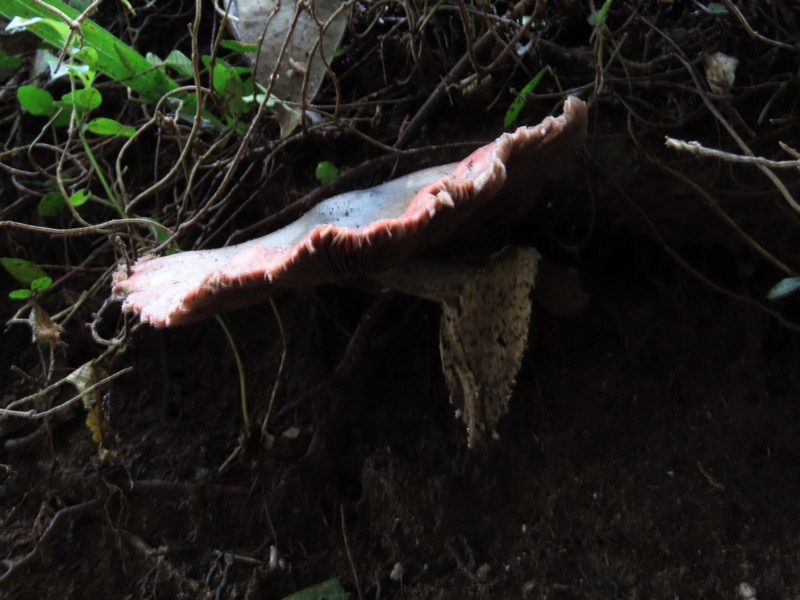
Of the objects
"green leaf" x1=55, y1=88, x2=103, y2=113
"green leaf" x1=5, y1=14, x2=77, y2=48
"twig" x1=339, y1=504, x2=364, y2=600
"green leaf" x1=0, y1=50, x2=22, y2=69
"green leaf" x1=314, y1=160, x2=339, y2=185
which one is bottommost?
"twig" x1=339, y1=504, x2=364, y2=600

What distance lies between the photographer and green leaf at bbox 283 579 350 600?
1.45m

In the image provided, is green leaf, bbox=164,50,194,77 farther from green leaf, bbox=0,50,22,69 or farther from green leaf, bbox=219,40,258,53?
green leaf, bbox=0,50,22,69

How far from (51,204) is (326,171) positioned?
0.92 meters

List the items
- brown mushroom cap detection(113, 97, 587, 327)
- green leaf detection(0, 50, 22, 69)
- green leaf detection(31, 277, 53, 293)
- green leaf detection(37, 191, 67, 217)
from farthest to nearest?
green leaf detection(0, 50, 22, 69), green leaf detection(37, 191, 67, 217), green leaf detection(31, 277, 53, 293), brown mushroom cap detection(113, 97, 587, 327)

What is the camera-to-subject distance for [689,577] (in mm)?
1312

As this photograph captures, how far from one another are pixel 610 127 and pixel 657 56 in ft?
0.77

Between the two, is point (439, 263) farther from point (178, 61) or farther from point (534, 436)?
Answer: point (178, 61)

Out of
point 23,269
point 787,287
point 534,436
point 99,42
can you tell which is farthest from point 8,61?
point 787,287

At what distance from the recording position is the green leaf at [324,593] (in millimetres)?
1451

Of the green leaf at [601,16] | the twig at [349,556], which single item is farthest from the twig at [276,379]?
the green leaf at [601,16]

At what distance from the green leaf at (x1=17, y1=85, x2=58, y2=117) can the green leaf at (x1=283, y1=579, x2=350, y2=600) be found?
5.00ft

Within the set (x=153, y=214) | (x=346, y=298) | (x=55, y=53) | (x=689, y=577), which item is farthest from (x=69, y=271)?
(x=689, y=577)

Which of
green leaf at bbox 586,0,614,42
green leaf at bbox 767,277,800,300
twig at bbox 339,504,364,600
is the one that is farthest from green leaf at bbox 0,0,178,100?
green leaf at bbox 767,277,800,300

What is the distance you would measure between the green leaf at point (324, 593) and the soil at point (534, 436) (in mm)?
40
